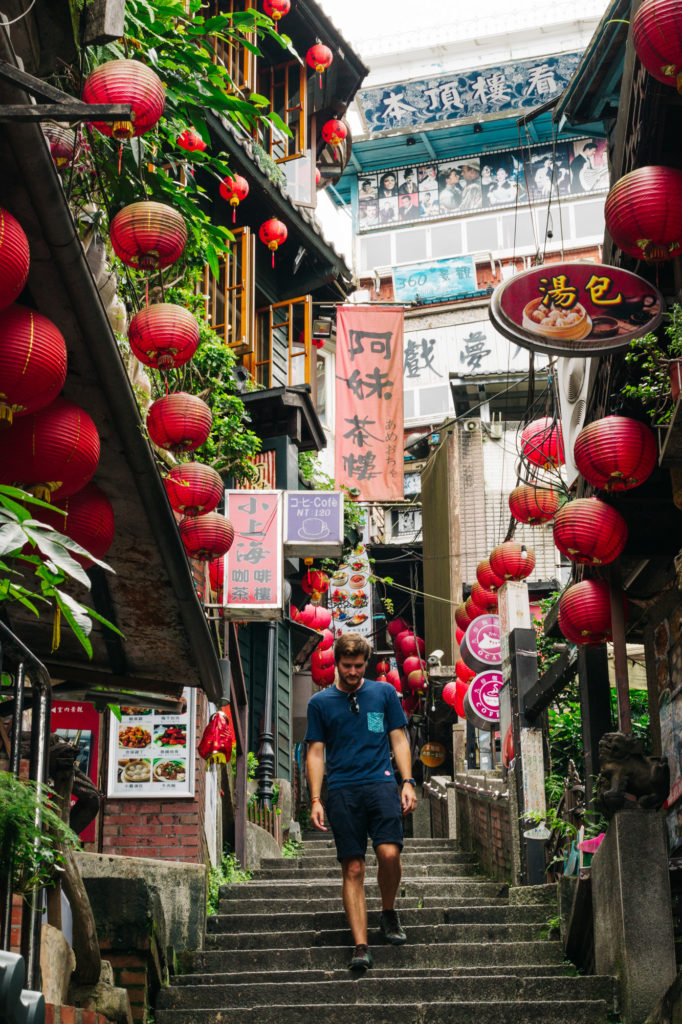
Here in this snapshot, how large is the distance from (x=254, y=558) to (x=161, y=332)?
6.11 meters

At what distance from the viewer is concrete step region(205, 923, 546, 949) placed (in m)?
8.01

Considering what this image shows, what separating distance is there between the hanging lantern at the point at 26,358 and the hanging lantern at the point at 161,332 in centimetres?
376

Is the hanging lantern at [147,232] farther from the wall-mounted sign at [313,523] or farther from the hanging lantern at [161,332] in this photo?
the wall-mounted sign at [313,523]

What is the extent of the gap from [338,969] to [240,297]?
503 inches

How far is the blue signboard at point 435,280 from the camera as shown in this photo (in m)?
40.7

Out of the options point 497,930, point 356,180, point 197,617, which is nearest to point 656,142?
point 197,617

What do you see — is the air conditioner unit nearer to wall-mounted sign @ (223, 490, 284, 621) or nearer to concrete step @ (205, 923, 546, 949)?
concrete step @ (205, 923, 546, 949)

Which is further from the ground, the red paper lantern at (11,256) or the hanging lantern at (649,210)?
the hanging lantern at (649,210)

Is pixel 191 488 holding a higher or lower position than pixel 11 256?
higher

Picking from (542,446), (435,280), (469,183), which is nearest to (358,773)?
(542,446)

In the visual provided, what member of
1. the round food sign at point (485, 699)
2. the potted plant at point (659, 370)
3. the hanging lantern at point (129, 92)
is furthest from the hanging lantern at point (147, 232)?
the round food sign at point (485, 699)

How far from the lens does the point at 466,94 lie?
43219 mm

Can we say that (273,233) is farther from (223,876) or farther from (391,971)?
(391,971)

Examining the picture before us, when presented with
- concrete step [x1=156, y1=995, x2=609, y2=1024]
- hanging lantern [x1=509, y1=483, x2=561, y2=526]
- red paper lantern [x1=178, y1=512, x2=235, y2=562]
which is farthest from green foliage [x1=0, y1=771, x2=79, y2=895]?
hanging lantern [x1=509, y1=483, x2=561, y2=526]
